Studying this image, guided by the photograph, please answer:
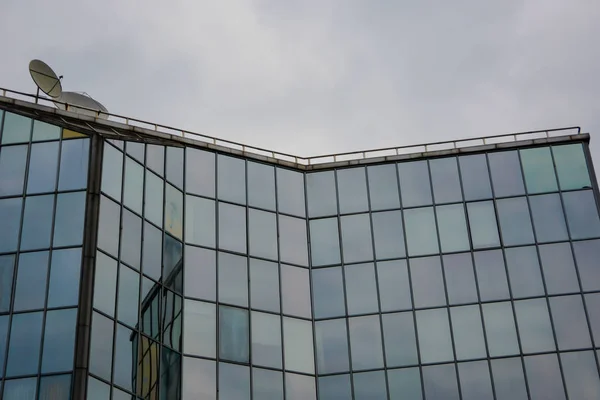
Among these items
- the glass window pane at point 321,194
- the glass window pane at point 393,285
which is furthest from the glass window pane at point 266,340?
the glass window pane at point 321,194

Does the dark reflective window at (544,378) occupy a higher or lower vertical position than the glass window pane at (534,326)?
lower

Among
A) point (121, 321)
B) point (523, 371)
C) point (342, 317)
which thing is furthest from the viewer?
point (342, 317)

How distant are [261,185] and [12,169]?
13014 millimetres

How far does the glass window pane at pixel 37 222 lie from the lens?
36125 mm

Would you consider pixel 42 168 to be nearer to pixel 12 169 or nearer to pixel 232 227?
pixel 12 169

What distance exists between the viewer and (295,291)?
146 feet

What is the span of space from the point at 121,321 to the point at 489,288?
57.2 feet

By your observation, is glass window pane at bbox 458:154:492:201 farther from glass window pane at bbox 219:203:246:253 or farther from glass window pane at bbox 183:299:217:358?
glass window pane at bbox 183:299:217:358

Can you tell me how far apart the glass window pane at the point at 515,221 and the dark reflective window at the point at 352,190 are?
21.9ft

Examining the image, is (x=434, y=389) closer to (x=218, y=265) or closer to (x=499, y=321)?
(x=499, y=321)

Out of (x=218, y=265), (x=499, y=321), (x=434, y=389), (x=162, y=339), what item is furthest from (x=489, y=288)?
(x=162, y=339)

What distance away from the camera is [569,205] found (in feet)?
147

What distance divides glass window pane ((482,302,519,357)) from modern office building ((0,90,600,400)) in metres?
0.06

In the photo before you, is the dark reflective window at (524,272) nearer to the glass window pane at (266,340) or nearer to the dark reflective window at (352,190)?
the dark reflective window at (352,190)
